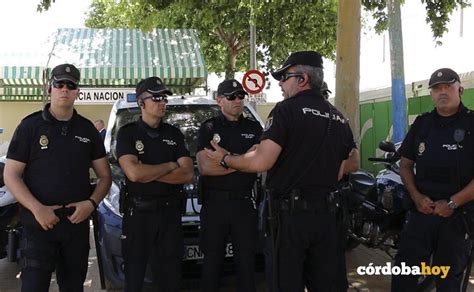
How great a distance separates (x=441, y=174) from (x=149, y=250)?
2.23 m

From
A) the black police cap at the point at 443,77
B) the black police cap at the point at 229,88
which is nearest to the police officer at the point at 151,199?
the black police cap at the point at 229,88

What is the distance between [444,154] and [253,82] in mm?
7601

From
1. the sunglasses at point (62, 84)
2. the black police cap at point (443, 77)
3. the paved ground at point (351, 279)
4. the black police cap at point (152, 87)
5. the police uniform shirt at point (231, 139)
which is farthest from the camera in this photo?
the paved ground at point (351, 279)

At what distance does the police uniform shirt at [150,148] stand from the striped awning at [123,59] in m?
8.70

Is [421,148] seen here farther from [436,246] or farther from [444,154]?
[436,246]

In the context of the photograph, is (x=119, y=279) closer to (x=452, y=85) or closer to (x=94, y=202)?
(x=94, y=202)

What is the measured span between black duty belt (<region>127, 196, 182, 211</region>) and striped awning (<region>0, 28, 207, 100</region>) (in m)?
8.92

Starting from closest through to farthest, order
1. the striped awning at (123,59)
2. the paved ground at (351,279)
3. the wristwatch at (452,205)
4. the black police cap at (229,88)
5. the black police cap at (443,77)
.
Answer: the wristwatch at (452,205), the black police cap at (443,77), the black police cap at (229,88), the paved ground at (351,279), the striped awning at (123,59)

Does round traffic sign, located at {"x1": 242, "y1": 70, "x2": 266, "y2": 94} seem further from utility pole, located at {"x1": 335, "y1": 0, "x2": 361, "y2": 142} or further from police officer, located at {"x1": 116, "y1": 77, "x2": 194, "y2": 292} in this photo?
police officer, located at {"x1": 116, "y1": 77, "x2": 194, "y2": 292}

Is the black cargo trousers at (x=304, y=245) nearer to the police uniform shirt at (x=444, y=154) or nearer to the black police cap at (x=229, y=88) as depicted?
the police uniform shirt at (x=444, y=154)

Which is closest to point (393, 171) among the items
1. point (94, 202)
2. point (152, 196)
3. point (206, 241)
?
point (206, 241)

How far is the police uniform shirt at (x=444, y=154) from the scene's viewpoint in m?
3.74

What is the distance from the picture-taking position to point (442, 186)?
382 cm

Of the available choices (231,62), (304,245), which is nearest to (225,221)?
(304,245)
